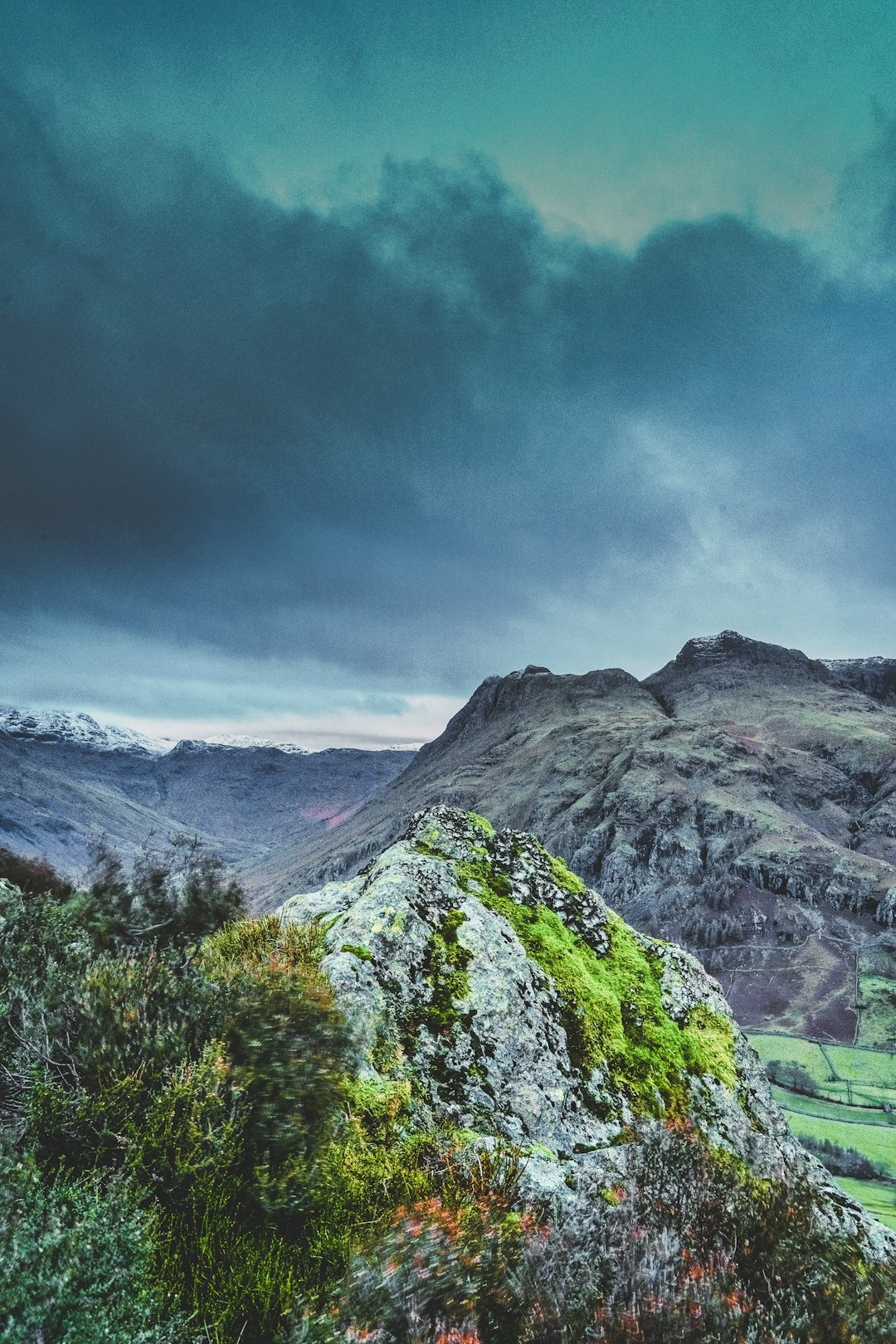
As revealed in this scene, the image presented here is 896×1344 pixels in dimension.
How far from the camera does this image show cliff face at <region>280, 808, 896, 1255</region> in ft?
30.5

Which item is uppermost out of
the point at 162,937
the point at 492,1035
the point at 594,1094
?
the point at 492,1035

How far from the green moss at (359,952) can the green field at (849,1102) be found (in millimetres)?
44723

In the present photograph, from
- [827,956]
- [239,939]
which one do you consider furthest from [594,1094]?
[827,956]

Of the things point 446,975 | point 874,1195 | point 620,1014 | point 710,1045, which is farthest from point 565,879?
point 874,1195

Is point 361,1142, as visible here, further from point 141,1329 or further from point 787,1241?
point 787,1241

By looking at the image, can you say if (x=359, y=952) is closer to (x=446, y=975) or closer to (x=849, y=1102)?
(x=446, y=975)

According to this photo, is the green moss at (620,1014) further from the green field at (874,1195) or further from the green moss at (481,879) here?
the green field at (874,1195)

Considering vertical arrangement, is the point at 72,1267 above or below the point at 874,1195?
above

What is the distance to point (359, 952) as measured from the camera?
10578 millimetres

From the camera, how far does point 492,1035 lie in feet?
33.3

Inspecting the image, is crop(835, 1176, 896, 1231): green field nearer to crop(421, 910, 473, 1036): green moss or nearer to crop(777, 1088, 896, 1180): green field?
crop(777, 1088, 896, 1180): green field

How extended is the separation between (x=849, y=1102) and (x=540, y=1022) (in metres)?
132

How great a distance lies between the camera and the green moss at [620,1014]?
35.2ft

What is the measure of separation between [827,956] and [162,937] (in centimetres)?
22793
